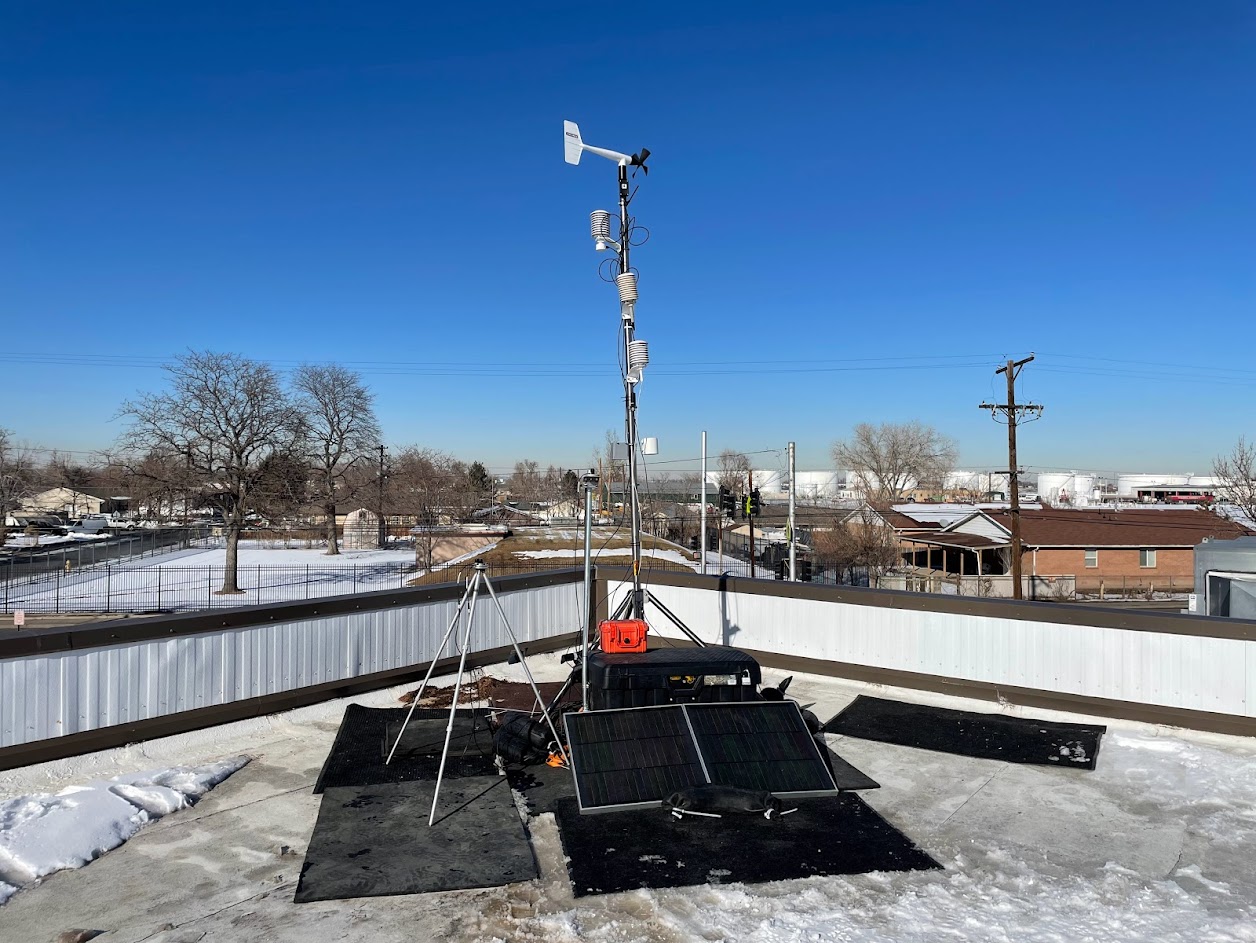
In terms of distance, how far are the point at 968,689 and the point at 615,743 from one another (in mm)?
5387

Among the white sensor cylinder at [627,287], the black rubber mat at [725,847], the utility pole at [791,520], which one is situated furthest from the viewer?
the utility pole at [791,520]

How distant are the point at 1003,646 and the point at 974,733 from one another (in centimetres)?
160

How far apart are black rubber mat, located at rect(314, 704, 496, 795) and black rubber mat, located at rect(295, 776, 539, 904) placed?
268mm

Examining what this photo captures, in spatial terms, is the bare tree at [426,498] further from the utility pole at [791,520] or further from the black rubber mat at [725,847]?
the black rubber mat at [725,847]

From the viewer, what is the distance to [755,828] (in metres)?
6.30

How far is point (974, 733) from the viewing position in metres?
8.87

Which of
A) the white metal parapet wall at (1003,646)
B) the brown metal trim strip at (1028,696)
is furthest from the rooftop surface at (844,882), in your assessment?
the white metal parapet wall at (1003,646)

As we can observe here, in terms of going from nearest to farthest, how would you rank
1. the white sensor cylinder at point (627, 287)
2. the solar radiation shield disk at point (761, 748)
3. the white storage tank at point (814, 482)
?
the solar radiation shield disk at point (761, 748) → the white sensor cylinder at point (627, 287) → the white storage tank at point (814, 482)

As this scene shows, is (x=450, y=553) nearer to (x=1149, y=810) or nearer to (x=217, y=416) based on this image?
(x=217, y=416)

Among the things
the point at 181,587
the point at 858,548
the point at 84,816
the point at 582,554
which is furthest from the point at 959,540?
the point at 84,816

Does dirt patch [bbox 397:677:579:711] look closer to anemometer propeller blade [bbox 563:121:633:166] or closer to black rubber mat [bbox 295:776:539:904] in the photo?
black rubber mat [bbox 295:776:539:904]

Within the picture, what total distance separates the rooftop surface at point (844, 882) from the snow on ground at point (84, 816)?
149 millimetres

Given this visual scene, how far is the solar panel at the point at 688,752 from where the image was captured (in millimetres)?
6719

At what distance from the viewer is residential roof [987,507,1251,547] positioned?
39.5 metres
